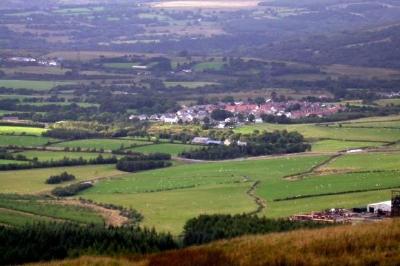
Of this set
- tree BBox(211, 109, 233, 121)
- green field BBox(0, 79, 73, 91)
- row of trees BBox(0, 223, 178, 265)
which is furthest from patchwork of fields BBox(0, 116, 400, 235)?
green field BBox(0, 79, 73, 91)

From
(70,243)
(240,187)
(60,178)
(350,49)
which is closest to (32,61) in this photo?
(350,49)

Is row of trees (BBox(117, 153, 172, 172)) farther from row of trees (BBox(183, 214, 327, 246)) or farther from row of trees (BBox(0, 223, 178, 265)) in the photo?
row of trees (BBox(0, 223, 178, 265))

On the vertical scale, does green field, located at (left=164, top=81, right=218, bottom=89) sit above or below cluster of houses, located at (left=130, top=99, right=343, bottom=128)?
above

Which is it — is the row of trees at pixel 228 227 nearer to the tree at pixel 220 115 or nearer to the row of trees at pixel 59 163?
the row of trees at pixel 59 163

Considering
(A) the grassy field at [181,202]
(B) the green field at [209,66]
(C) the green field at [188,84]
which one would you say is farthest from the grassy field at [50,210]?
(B) the green field at [209,66]

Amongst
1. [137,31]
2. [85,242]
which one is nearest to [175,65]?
[137,31]

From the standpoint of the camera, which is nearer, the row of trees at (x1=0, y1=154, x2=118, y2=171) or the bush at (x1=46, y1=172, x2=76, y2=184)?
the bush at (x1=46, y1=172, x2=76, y2=184)
